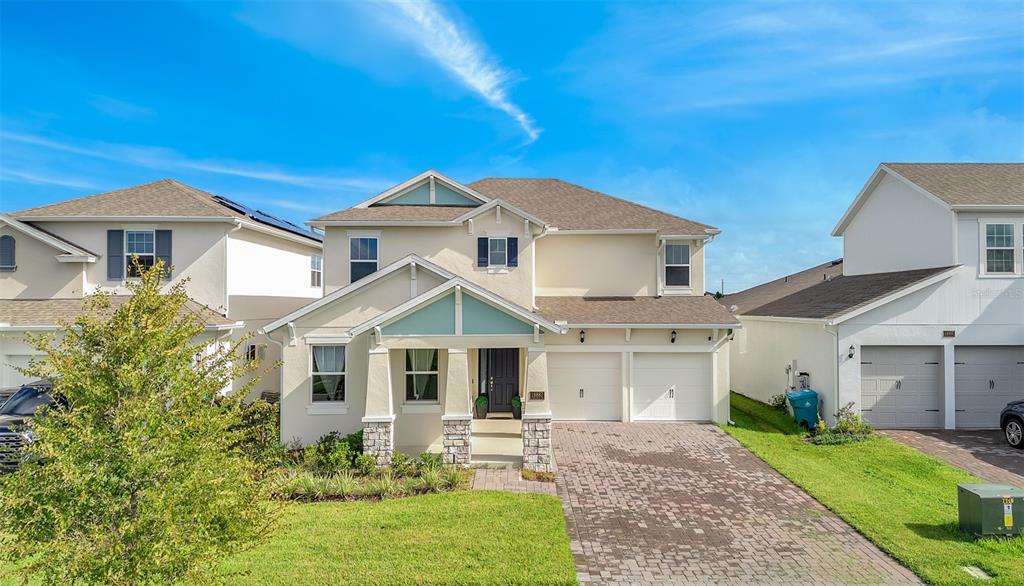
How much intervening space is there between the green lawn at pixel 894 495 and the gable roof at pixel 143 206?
1802 centimetres

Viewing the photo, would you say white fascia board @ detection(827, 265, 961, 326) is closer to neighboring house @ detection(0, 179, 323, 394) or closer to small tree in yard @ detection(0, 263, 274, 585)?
small tree in yard @ detection(0, 263, 274, 585)

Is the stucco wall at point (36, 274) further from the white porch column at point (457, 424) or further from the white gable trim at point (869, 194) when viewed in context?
the white gable trim at point (869, 194)

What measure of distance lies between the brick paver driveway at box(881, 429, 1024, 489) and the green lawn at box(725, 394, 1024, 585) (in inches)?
22.4

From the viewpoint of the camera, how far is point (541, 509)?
8.81 m

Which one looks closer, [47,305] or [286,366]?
[286,366]

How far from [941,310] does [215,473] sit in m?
18.2

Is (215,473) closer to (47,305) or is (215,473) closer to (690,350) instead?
(690,350)

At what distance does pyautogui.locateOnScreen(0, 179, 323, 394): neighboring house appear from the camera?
15.8 meters

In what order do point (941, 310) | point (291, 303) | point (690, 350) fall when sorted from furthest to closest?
point (291, 303)
point (690, 350)
point (941, 310)

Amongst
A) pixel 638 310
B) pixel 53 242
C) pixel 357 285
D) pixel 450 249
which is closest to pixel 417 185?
pixel 450 249

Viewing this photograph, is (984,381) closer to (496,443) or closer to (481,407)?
(496,443)

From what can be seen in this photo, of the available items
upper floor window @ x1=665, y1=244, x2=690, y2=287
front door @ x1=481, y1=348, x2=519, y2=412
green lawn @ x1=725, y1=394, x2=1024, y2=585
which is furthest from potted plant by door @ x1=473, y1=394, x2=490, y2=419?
upper floor window @ x1=665, y1=244, x2=690, y2=287

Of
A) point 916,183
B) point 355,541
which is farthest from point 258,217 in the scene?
point 916,183

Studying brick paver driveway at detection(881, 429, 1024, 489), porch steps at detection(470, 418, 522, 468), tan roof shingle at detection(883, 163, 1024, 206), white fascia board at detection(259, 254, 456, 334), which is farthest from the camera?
tan roof shingle at detection(883, 163, 1024, 206)
